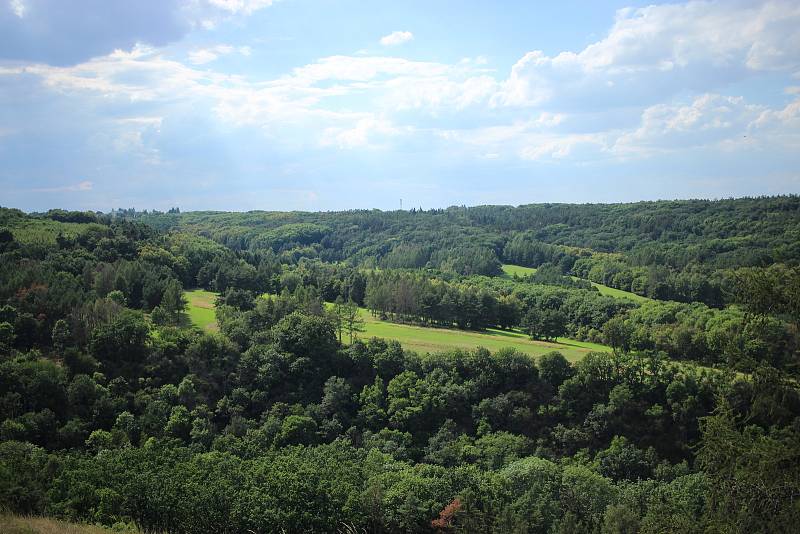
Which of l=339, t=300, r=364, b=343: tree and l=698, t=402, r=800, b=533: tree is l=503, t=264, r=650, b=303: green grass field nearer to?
l=339, t=300, r=364, b=343: tree

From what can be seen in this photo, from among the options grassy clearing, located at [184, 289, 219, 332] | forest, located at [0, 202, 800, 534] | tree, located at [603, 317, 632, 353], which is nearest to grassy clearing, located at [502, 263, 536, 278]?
forest, located at [0, 202, 800, 534]

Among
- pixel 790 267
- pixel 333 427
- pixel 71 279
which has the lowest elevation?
pixel 333 427

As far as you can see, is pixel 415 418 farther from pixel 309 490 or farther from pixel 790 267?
pixel 790 267

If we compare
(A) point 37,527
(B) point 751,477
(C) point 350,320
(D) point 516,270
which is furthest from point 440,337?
(D) point 516,270

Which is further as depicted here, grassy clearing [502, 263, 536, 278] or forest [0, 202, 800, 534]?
grassy clearing [502, 263, 536, 278]

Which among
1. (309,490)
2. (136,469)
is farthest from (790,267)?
(136,469)

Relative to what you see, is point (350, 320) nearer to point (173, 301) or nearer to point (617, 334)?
point (173, 301)
